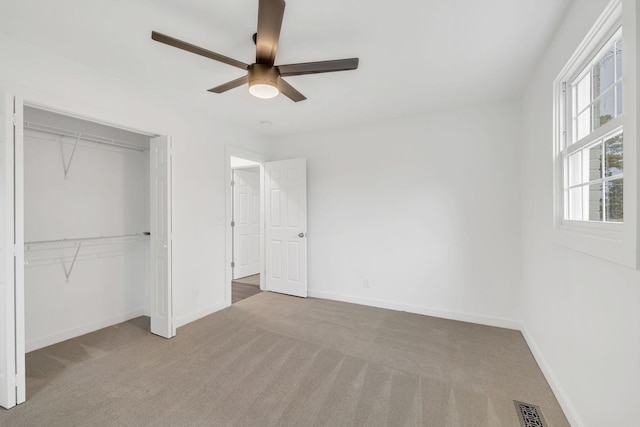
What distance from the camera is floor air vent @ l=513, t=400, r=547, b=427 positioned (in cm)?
173

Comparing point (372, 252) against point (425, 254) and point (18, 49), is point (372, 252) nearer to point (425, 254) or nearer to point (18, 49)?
point (425, 254)

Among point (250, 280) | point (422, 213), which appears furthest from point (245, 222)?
point (422, 213)

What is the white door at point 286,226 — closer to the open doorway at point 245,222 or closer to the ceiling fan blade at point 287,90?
the open doorway at point 245,222

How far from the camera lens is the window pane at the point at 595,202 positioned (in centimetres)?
160

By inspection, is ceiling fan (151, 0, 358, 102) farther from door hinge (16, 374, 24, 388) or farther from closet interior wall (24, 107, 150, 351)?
door hinge (16, 374, 24, 388)

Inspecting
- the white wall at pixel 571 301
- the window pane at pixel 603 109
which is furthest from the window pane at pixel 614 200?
the window pane at pixel 603 109

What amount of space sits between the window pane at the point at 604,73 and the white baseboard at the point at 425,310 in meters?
2.52

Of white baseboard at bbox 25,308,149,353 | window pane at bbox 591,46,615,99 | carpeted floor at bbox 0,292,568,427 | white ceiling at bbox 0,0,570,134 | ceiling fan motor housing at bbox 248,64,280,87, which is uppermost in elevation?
white ceiling at bbox 0,0,570,134

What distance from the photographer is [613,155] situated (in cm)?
145

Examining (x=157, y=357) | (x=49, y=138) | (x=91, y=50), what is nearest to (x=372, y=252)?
(x=157, y=357)

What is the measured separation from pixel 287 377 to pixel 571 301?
2087 mm

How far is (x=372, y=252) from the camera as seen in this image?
390cm

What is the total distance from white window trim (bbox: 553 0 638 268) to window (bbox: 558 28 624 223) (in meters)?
0.04

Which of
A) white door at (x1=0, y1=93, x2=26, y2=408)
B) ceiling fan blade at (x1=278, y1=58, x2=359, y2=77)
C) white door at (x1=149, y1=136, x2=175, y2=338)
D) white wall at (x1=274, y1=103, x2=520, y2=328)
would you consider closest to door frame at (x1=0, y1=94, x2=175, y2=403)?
white door at (x1=0, y1=93, x2=26, y2=408)
